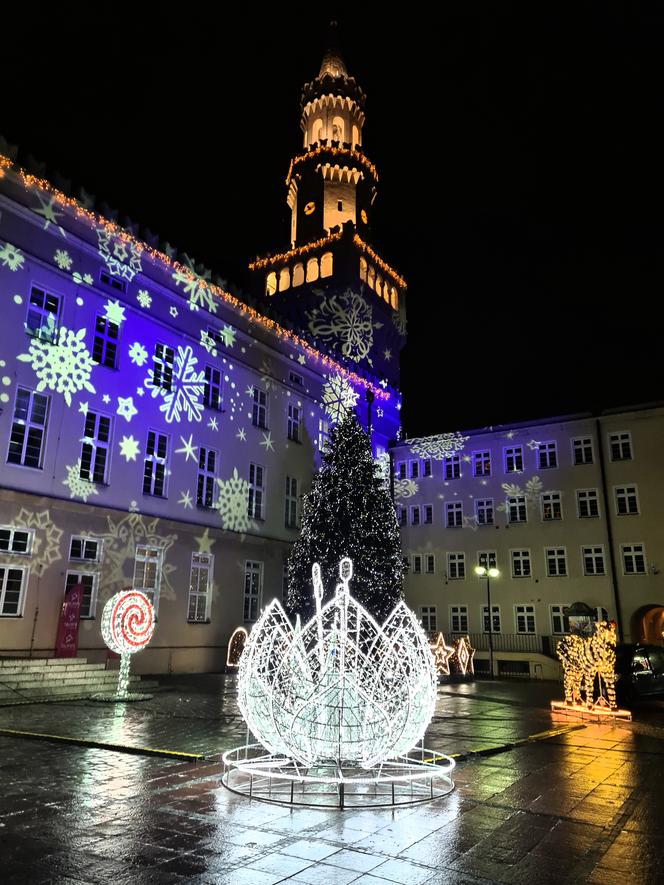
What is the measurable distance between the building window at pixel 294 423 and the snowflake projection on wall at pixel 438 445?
917cm

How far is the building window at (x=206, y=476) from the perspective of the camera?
26.5m

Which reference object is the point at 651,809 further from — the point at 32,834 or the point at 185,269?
the point at 185,269

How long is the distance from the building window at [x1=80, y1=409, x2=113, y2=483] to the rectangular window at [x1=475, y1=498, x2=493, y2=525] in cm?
2132

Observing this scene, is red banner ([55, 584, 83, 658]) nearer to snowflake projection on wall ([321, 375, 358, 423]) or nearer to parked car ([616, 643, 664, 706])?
parked car ([616, 643, 664, 706])

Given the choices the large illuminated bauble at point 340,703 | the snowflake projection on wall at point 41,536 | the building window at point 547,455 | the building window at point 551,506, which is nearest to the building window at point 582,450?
the building window at point 547,455

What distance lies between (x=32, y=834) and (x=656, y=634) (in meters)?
32.1

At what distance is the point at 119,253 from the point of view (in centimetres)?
2414

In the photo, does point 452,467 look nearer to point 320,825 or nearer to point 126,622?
point 126,622

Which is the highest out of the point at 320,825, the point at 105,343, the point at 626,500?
the point at 105,343

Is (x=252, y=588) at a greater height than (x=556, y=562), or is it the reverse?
(x=556, y=562)

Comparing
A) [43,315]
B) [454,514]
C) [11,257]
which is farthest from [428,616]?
[11,257]

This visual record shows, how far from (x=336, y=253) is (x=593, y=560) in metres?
25.7

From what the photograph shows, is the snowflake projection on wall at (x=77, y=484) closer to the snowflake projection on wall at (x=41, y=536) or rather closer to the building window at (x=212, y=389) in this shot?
the snowflake projection on wall at (x=41, y=536)

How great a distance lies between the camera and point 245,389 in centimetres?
2950
